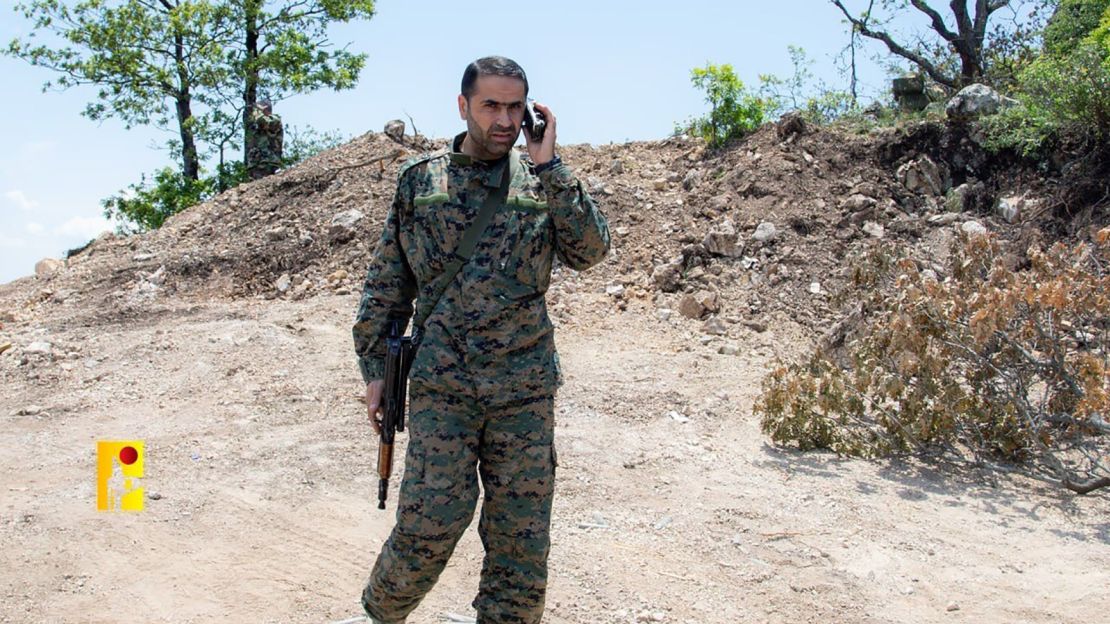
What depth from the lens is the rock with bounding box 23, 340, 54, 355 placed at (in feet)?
26.8

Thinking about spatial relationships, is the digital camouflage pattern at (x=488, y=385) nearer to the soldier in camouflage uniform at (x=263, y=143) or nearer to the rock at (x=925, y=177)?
the rock at (x=925, y=177)

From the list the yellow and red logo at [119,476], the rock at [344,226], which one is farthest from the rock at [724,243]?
the yellow and red logo at [119,476]

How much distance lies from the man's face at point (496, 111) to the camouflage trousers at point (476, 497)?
Result: 2.44 ft

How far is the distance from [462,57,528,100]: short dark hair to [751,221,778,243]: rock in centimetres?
627

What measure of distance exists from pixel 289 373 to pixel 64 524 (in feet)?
8.56

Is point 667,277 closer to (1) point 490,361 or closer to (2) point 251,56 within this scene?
(1) point 490,361

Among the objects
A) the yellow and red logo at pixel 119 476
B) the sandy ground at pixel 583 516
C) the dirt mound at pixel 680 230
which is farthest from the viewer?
the dirt mound at pixel 680 230

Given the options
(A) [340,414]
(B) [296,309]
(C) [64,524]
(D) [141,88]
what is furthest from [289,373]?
(D) [141,88]

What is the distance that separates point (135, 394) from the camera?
737 cm

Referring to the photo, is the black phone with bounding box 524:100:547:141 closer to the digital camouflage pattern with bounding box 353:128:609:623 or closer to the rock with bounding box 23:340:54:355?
the digital camouflage pattern with bounding box 353:128:609:623

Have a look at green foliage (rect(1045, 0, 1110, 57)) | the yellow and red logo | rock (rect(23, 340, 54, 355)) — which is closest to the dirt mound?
rock (rect(23, 340, 54, 355))

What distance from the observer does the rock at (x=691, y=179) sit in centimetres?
1034

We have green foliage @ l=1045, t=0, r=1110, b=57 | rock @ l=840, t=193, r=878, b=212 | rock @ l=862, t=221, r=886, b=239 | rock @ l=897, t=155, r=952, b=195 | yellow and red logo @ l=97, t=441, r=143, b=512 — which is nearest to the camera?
yellow and red logo @ l=97, t=441, r=143, b=512

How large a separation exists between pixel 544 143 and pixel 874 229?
21.9 ft
